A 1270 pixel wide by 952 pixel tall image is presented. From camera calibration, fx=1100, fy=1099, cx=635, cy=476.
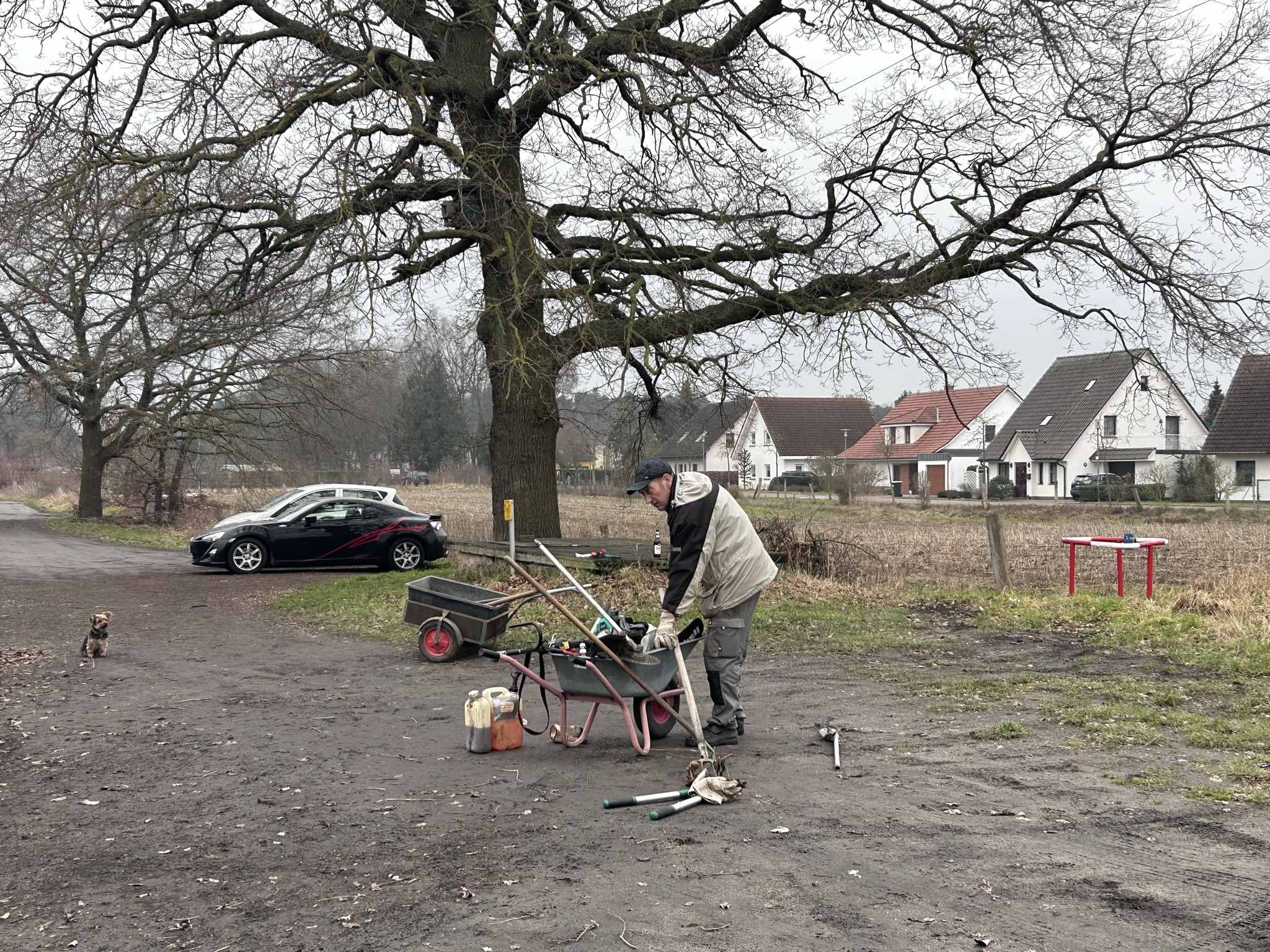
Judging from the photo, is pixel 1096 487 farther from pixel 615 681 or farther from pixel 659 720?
pixel 615 681

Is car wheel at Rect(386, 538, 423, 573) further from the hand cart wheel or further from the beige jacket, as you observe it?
the beige jacket

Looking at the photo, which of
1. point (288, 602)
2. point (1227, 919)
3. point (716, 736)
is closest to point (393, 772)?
point (716, 736)

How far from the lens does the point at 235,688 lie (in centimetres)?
945

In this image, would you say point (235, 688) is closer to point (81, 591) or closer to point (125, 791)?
point (125, 791)

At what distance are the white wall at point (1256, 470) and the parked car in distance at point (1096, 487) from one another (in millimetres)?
3941

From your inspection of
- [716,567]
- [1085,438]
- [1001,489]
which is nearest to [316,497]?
[716,567]

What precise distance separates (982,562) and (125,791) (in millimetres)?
15383

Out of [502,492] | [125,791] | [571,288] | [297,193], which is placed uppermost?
[297,193]

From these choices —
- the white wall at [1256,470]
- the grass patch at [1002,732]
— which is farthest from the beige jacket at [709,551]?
the white wall at [1256,470]

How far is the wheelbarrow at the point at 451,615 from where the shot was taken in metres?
9.68

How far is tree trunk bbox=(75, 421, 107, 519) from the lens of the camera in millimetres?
35625

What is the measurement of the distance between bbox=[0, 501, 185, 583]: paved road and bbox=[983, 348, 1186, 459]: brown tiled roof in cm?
4122

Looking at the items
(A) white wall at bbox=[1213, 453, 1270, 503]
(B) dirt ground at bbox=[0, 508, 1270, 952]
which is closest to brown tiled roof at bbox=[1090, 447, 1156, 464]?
(A) white wall at bbox=[1213, 453, 1270, 503]

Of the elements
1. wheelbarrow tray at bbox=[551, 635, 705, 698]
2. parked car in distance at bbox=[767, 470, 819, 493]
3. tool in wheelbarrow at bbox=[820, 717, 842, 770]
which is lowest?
tool in wheelbarrow at bbox=[820, 717, 842, 770]
